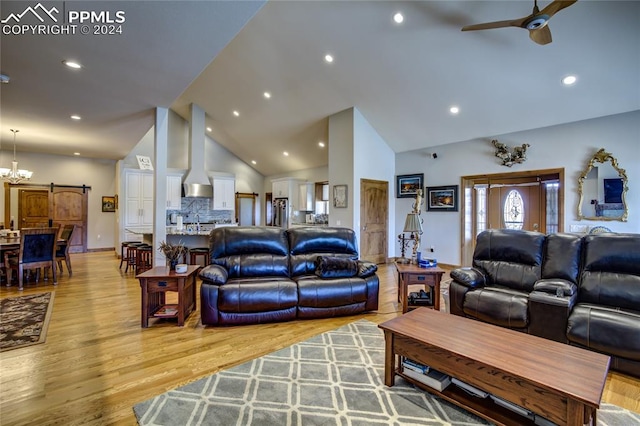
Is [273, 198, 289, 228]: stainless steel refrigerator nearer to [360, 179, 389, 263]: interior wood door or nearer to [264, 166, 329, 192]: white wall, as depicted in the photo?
[264, 166, 329, 192]: white wall

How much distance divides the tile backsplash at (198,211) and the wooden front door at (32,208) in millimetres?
3527

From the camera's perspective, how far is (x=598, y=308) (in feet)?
8.39

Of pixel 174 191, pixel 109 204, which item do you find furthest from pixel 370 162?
pixel 109 204

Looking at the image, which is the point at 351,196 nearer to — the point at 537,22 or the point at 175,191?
the point at 537,22

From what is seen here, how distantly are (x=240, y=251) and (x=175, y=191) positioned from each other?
530 centimetres

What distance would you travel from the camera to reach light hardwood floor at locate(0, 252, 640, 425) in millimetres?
1951

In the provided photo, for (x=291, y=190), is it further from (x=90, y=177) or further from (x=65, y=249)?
(x=90, y=177)

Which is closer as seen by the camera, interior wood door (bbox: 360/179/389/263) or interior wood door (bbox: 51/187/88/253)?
interior wood door (bbox: 360/179/389/263)

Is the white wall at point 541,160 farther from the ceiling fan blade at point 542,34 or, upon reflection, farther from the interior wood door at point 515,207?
the ceiling fan blade at point 542,34

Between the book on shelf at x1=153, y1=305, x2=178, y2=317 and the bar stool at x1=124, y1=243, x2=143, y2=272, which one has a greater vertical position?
the bar stool at x1=124, y1=243, x2=143, y2=272

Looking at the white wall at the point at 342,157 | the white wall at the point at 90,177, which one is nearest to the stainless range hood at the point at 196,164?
the white wall at the point at 90,177

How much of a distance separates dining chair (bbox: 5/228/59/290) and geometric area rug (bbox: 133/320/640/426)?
4789mm

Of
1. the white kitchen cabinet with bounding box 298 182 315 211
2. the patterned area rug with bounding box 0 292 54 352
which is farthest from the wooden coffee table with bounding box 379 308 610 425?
the white kitchen cabinet with bounding box 298 182 315 211

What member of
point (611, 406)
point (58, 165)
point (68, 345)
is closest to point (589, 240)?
point (611, 406)
